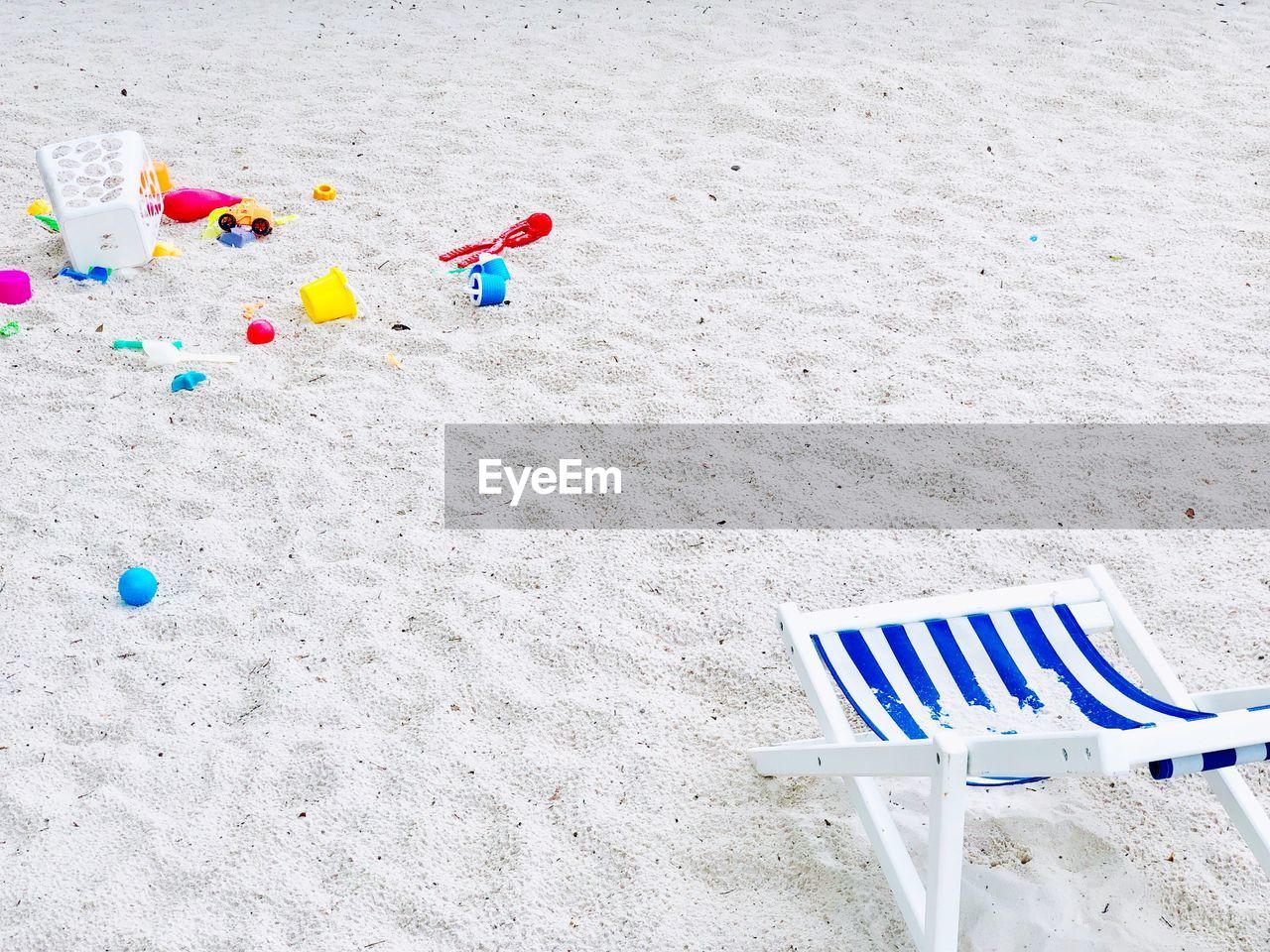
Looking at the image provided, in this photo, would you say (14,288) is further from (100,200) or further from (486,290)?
(486,290)

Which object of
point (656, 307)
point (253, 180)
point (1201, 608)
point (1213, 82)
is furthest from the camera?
point (1213, 82)

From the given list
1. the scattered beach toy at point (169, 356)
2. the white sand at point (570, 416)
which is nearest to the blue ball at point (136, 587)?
the white sand at point (570, 416)

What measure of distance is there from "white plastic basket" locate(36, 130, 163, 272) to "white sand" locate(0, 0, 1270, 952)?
0.13 metres

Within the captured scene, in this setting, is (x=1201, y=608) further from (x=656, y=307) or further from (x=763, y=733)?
(x=656, y=307)

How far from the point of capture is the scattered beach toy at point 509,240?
12.4ft

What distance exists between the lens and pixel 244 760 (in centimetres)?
225

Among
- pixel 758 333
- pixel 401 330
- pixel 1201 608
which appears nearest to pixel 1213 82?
pixel 758 333

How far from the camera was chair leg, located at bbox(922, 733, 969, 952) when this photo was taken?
5.43 ft

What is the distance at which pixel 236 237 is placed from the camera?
384 cm

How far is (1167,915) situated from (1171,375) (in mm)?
1705

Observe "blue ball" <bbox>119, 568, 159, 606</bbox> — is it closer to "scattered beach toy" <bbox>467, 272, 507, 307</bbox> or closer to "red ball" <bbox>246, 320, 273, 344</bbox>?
"red ball" <bbox>246, 320, 273, 344</bbox>

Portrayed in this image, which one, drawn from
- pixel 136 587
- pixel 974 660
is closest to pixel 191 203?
pixel 136 587

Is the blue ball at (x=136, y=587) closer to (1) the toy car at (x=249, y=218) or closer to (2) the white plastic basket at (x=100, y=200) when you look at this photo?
(2) the white plastic basket at (x=100, y=200)

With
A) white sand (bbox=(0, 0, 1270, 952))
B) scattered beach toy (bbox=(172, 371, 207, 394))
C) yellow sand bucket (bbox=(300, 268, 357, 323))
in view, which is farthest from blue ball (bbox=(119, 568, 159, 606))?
yellow sand bucket (bbox=(300, 268, 357, 323))
